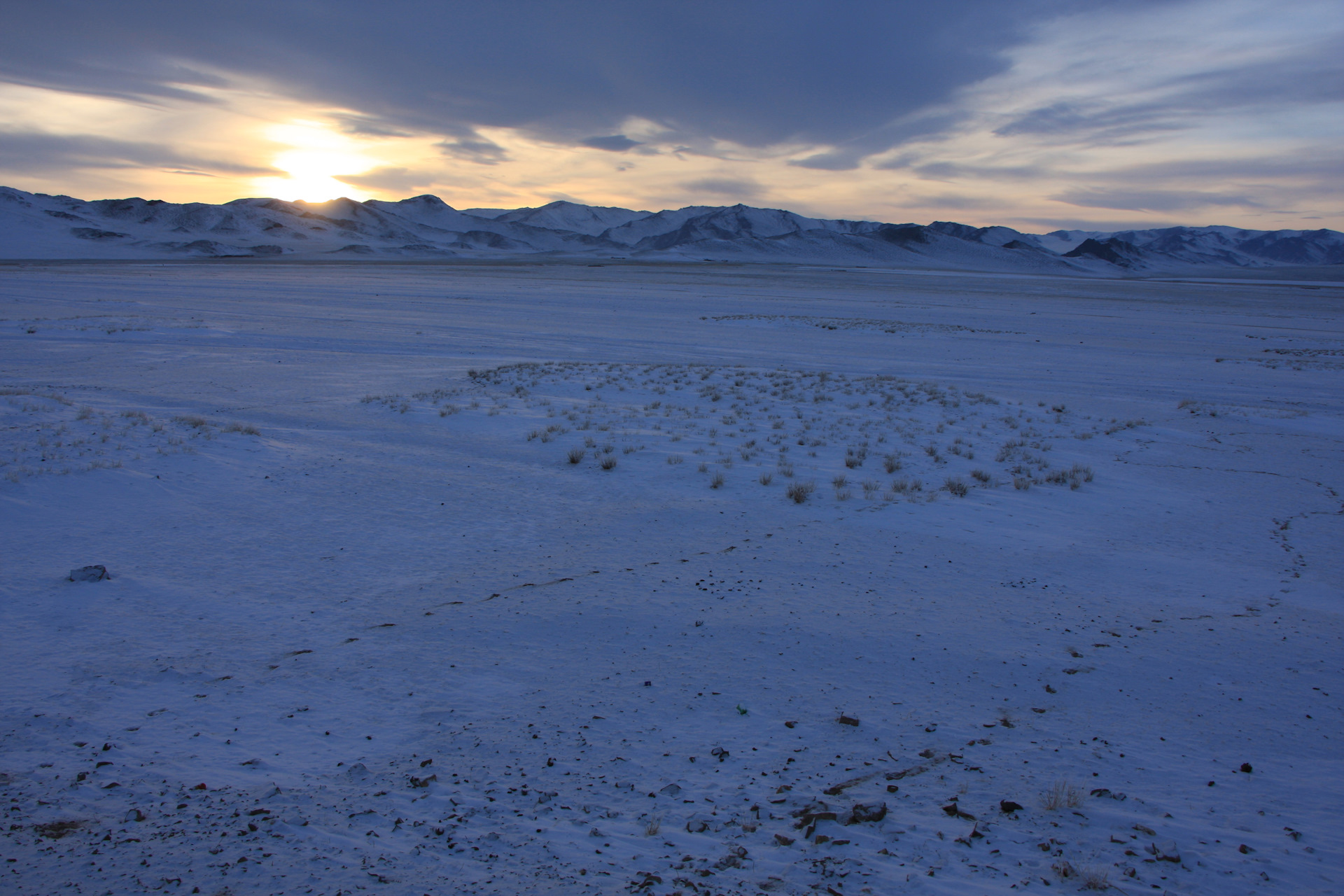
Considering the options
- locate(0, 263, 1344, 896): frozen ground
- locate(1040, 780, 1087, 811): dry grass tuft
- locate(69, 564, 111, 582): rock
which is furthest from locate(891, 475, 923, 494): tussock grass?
locate(69, 564, 111, 582): rock

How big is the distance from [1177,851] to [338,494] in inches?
319

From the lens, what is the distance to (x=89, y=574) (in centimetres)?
596

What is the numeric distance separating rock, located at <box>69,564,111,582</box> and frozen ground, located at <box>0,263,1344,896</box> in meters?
0.17

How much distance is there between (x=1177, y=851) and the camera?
3252mm

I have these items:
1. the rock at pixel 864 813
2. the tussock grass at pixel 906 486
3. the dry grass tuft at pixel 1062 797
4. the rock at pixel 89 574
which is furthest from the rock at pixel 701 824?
the tussock grass at pixel 906 486

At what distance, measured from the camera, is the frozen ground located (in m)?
3.29

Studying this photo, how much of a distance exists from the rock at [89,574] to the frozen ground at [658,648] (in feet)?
0.55

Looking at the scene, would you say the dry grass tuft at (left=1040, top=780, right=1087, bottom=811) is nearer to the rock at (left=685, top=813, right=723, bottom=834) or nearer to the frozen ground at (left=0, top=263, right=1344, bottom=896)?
the frozen ground at (left=0, top=263, right=1344, bottom=896)

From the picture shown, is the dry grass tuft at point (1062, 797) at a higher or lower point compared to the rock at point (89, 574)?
lower

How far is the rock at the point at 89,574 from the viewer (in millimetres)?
5914

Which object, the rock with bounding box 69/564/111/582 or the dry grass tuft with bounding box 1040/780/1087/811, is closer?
the dry grass tuft with bounding box 1040/780/1087/811

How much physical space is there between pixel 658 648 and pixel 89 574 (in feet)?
15.6

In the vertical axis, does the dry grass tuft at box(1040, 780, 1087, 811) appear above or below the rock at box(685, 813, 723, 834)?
above

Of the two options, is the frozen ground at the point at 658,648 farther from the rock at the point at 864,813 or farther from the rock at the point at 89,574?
the rock at the point at 89,574
